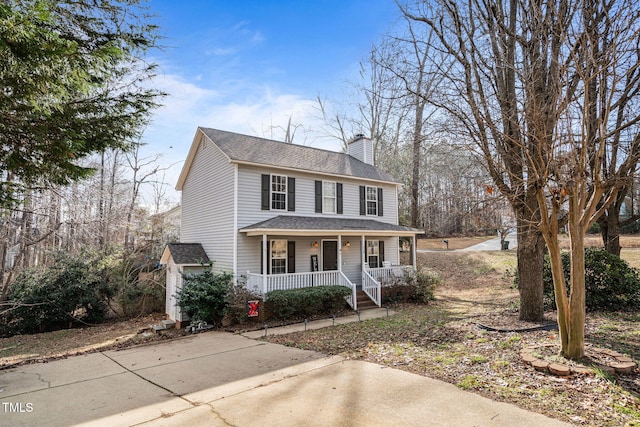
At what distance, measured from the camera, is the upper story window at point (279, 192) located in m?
14.1

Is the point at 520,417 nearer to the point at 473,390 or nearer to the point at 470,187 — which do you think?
the point at 473,390

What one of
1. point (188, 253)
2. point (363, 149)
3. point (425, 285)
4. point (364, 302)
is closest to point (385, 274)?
point (425, 285)

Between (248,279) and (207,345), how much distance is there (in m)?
3.87

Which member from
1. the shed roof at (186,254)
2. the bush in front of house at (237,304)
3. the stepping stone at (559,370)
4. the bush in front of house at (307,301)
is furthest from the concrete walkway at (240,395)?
the shed roof at (186,254)

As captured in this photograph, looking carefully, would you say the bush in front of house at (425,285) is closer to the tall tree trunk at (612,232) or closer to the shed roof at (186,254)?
the tall tree trunk at (612,232)

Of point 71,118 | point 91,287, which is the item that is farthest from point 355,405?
point 91,287

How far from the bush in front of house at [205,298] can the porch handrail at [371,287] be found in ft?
18.7

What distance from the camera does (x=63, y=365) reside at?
7465mm

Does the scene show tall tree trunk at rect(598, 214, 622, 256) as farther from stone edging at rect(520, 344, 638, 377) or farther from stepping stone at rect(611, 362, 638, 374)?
stepping stone at rect(611, 362, 638, 374)

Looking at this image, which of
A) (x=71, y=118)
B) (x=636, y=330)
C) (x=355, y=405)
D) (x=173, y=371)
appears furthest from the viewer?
(x=636, y=330)

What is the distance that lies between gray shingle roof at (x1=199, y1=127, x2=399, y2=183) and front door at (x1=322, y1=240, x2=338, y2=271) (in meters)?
3.17

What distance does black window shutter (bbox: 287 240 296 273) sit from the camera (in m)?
14.2

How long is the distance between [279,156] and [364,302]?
709 cm

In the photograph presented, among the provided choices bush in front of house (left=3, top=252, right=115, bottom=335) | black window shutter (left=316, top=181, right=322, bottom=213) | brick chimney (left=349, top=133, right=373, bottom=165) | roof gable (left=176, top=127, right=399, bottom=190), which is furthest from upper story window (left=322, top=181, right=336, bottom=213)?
bush in front of house (left=3, top=252, right=115, bottom=335)
